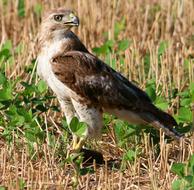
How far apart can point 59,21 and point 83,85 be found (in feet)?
2.00

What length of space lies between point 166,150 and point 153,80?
186 cm

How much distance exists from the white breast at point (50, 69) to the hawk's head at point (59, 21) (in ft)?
0.46

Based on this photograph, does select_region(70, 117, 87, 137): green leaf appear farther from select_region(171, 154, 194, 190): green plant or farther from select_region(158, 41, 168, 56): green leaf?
select_region(158, 41, 168, 56): green leaf

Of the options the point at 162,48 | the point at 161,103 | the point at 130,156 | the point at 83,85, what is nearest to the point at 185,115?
the point at 161,103

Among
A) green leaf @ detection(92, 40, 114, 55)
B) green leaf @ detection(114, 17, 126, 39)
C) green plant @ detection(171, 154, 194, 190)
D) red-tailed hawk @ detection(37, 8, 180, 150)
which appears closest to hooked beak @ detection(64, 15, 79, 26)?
red-tailed hawk @ detection(37, 8, 180, 150)

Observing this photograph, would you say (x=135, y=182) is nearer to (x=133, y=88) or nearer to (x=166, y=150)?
(x=166, y=150)

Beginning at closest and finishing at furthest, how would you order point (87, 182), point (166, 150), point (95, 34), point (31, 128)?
point (87, 182)
point (166, 150)
point (31, 128)
point (95, 34)

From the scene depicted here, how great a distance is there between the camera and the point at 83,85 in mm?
7055

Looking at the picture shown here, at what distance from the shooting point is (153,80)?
8.68 metres

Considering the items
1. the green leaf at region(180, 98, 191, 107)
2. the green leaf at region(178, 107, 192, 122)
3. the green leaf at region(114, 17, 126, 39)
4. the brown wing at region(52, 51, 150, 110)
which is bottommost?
the green leaf at region(114, 17, 126, 39)

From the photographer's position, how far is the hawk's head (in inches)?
285

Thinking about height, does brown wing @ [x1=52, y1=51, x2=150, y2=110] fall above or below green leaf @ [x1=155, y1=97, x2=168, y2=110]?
above

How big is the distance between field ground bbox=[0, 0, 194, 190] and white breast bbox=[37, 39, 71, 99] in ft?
1.34

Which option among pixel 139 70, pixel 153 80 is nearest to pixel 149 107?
pixel 153 80
